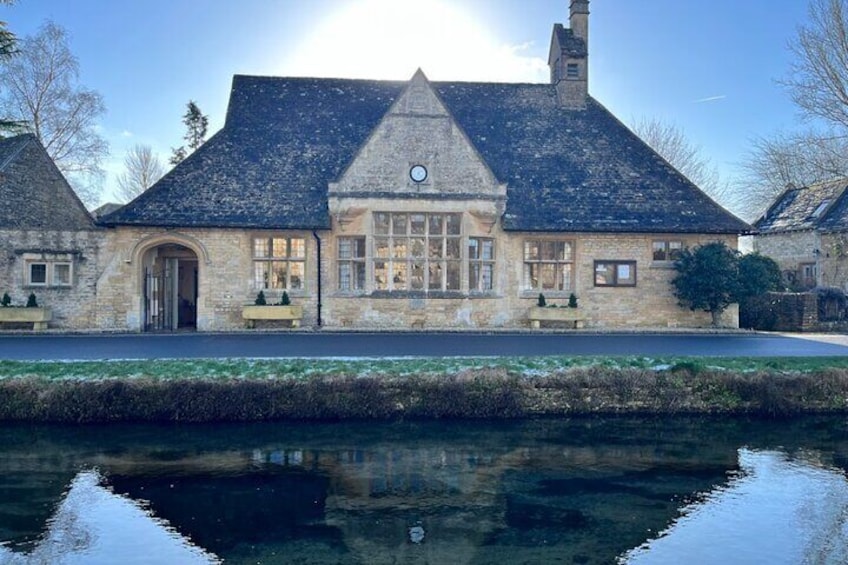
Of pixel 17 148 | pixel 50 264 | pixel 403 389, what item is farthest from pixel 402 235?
pixel 17 148

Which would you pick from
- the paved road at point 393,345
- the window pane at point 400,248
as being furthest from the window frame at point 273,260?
the window pane at point 400,248

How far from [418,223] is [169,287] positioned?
30.4ft

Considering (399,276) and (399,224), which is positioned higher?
(399,224)

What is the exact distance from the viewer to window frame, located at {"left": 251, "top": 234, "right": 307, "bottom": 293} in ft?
77.0

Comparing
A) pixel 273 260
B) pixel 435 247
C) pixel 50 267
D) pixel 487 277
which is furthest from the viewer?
pixel 487 277

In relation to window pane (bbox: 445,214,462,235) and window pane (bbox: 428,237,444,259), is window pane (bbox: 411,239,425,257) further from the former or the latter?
window pane (bbox: 445,214,462,235)

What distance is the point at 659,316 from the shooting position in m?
24.2

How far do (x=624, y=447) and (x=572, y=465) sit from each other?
1554mm

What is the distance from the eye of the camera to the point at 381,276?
23734 mm

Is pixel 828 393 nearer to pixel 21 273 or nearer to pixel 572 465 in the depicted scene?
pixel 572 465

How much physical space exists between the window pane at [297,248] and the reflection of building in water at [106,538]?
47.7ft

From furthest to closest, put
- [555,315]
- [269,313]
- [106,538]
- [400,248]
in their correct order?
[400,248] → [555,315] → [269,313] → [106,538]

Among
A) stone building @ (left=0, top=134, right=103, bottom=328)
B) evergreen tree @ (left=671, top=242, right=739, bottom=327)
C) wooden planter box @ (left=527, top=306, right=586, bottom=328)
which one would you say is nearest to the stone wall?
stone building @ (left=0, top=134, right=103, bottom=328)

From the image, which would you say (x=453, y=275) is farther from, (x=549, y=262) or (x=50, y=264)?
(x=50, y=264)
